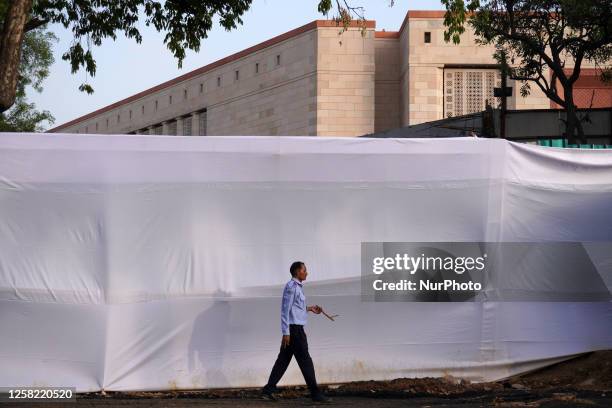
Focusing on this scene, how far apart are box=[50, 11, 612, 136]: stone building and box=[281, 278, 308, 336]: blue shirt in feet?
113

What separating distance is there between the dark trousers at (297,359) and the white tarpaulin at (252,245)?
755 mm

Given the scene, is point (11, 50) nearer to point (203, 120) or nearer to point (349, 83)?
→ point (349, 83)

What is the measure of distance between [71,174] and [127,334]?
194 centimetres

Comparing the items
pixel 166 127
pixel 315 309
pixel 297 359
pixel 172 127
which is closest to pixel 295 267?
pixel 315 309

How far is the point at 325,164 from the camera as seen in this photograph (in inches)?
484

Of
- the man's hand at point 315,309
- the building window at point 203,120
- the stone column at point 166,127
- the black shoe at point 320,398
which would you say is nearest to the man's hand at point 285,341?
the man's hand at point 315,309

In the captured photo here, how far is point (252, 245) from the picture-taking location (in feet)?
40.1

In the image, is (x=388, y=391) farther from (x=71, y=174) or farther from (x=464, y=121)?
(x=464, y=121)

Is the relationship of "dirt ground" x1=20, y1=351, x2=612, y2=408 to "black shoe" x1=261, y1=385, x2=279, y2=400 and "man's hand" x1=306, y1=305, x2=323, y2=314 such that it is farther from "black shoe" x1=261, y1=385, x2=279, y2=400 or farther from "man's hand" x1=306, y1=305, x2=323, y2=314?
"man's hand" x1=306, y1=305, x2=323, y2=314

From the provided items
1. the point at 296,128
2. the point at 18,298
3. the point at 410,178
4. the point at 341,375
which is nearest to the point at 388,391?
the point at 341,375

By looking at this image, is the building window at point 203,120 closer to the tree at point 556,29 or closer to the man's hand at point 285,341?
the tree at point 556,29

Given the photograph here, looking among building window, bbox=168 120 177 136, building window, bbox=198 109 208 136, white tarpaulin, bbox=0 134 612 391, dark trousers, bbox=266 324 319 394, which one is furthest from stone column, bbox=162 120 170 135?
dark trousers, bbox=266 324 319 394

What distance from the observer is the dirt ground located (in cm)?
1092

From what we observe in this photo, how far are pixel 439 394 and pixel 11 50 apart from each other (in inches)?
237
